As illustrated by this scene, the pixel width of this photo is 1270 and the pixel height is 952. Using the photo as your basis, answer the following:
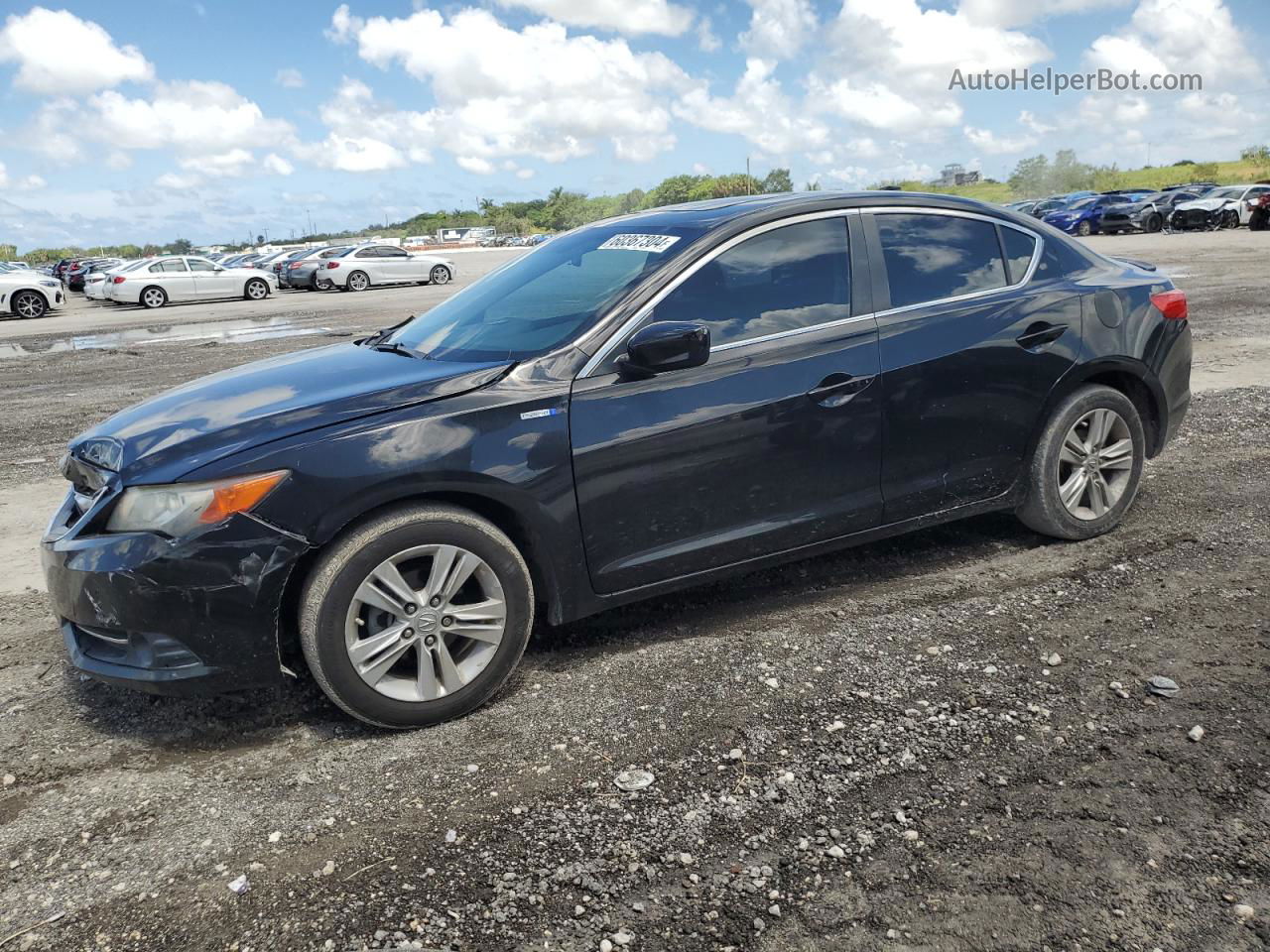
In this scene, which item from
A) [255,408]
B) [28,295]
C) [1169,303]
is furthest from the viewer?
[28,295]

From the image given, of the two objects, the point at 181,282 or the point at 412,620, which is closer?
the point at 412,620

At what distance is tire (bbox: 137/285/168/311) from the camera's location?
29188 mm

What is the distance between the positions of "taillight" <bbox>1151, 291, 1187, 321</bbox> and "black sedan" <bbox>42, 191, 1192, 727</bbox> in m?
0.01

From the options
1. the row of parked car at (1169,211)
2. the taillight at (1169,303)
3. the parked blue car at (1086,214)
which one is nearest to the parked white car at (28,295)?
the taillight at (1169,303)

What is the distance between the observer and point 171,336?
18.8 m

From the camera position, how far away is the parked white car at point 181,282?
29.1m

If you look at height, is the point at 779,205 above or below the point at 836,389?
above

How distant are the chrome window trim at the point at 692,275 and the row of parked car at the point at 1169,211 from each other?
1432 inches

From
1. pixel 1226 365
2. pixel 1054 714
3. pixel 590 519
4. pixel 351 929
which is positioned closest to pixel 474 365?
pixel 590 519

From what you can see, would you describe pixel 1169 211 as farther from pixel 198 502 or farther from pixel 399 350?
pixel 198 502

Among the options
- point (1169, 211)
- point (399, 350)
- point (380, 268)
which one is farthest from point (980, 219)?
point (1169, 211)

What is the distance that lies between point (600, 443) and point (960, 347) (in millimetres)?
1715

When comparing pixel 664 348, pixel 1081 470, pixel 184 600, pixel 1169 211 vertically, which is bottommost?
pixel 1081 470

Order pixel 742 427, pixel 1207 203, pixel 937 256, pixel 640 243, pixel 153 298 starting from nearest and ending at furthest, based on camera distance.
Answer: pixel 742 427 < pixel 640 243 < pixel 937 256 < pixel 153 298 < pixel 1207 203
